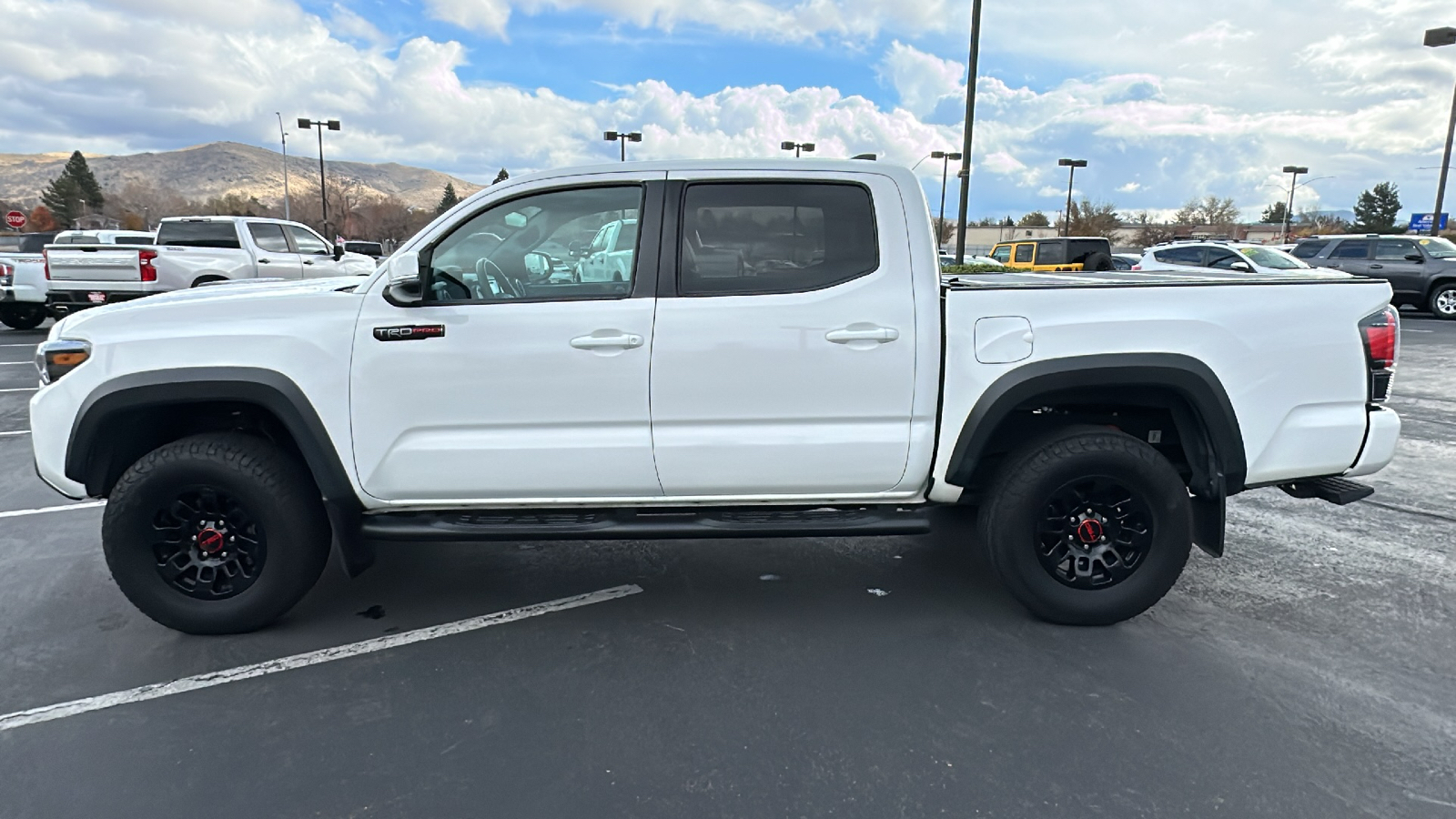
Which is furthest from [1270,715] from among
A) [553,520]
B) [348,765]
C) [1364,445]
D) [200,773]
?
[200,773]

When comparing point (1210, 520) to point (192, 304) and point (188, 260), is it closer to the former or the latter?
point (192, 304)

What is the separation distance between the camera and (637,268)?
11.5 ft

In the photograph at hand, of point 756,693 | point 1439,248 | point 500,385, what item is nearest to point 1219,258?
point 1439,248

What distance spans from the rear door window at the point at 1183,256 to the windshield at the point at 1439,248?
5522 millimetres

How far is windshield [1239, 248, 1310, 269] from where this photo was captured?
16125 mm

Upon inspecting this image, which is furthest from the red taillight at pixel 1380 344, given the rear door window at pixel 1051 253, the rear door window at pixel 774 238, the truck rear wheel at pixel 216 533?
the rear door window at pixel 1051 253

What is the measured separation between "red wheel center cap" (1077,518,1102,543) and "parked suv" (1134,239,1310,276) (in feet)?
44.9

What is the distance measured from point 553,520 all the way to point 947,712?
5.50 feet

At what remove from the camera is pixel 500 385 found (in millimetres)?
3430

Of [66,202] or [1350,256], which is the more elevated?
[66,202]

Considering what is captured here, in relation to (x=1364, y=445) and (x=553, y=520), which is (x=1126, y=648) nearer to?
(x=1364, y=445)

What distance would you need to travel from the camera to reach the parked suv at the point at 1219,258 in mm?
15875

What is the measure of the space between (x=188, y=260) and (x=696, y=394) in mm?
13198

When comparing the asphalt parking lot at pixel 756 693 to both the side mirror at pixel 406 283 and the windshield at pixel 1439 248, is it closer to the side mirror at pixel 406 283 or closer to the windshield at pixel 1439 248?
the side mirror at pixel 406 283
